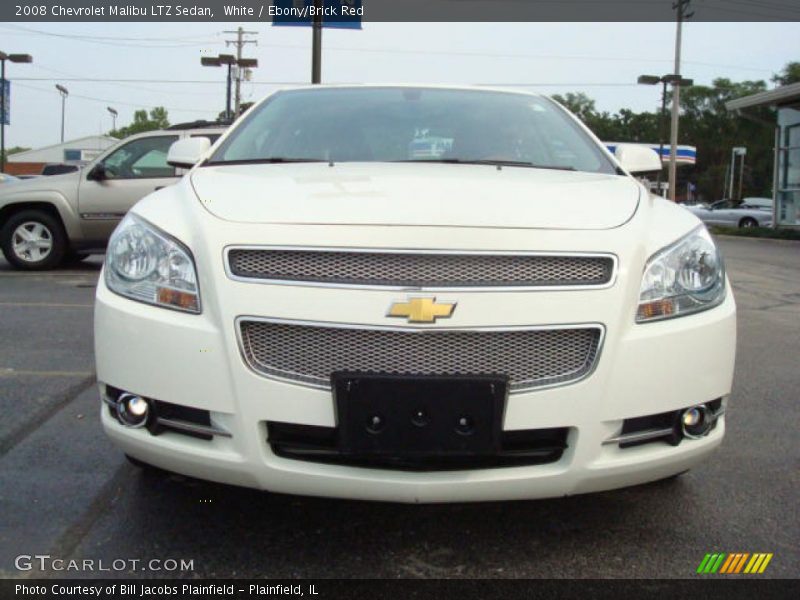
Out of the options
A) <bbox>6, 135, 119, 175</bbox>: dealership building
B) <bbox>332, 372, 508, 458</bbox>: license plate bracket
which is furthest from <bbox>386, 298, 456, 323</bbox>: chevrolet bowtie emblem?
<bbox>6, 135, 119, 175</bbox>: dealership building

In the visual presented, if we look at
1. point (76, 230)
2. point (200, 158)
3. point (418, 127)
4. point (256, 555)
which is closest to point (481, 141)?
point (418, 127)

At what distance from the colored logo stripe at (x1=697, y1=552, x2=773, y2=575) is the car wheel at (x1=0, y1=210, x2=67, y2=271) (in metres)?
8.63

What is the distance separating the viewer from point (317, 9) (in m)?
17.1

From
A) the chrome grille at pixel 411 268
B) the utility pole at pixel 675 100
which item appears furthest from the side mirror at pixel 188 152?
the utility pole at pixel 675 100

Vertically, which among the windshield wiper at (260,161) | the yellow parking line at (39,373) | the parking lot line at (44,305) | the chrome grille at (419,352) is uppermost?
the windshield wiper at (260,161)

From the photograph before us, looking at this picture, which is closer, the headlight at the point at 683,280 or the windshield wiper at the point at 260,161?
the headlight at the point at 683,280

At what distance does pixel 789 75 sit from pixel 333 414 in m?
74.6

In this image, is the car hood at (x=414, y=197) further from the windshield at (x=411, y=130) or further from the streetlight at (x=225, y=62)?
the streetlight at (x=225, y=62)

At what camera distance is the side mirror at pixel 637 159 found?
3.57m

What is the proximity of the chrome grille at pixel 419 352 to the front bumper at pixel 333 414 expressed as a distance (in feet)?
0.12

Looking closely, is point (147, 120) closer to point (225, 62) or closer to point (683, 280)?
point (225, 62)

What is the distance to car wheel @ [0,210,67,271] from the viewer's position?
9250 millimetres

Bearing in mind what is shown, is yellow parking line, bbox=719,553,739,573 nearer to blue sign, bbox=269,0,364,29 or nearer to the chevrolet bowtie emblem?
the chevrolet bowtie emblem

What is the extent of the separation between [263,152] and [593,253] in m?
1.67
